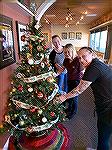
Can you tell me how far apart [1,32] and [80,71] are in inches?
53.1

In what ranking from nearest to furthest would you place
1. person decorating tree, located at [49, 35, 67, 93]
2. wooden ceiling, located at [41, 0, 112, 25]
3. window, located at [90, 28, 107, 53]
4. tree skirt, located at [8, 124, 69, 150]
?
tree skirt, located at [8, 124, 69, 150] < person decorating tree, located at [49, 35, 67, 93] < wooden ceiling, located at [41, 0, 112, 25] < window, located at [90, 28, 107, 53]

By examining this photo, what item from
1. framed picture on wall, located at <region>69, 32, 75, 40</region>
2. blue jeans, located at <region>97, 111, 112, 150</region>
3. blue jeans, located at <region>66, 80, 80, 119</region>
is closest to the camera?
blue jeans, located at <region>97, 111, 112, 150</region>

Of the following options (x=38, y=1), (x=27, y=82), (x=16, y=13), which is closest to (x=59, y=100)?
(x=27, y=82)

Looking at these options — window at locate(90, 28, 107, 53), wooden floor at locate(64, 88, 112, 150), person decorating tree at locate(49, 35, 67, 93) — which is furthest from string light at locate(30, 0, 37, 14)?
wooden floor at locate(64, 88, 112, 150)

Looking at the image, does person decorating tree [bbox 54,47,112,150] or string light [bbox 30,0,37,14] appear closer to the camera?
person decorating tree [bbox 54,47,112,150]

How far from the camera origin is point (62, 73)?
2.49 m

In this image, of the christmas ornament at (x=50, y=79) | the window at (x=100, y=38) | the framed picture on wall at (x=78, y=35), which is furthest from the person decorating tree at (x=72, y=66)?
the window at (x=100, y=38)

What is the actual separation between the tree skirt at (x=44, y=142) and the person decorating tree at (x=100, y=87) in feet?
1.42

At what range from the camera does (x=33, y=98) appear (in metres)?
1.63

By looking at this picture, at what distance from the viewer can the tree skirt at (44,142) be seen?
1.72 meters

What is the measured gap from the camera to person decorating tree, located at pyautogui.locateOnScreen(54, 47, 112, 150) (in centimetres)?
147

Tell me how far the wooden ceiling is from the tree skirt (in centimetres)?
215

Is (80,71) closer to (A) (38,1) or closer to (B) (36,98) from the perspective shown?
(B) (36,98)

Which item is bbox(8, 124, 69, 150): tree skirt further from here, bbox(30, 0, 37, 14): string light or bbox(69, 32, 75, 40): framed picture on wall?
bbox(69, 32, 75, 40): framed picture on wall
